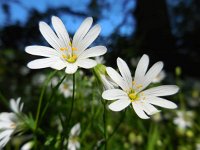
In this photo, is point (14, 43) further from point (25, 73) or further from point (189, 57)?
point (189, 57)

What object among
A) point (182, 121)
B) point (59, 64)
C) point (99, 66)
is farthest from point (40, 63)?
point (182, 121)

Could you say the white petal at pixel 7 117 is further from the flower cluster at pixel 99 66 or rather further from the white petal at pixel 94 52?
the white petal at pixel 94 52

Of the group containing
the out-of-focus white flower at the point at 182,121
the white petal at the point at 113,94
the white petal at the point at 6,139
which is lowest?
the out-of-focus white flower at the point at 182,121

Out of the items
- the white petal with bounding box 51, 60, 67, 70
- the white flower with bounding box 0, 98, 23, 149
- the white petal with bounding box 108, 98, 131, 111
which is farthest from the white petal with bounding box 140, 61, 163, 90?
the white flower with bounding box 0, 98, 23, 149

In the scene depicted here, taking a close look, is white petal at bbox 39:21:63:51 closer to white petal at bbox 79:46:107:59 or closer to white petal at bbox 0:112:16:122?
white petal at bbox 79:46:107:59

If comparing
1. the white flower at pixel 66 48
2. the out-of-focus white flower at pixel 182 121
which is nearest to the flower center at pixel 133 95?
the white flower at pixel 66 48

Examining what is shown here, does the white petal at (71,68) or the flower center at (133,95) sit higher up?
the white petal at (71,68)
